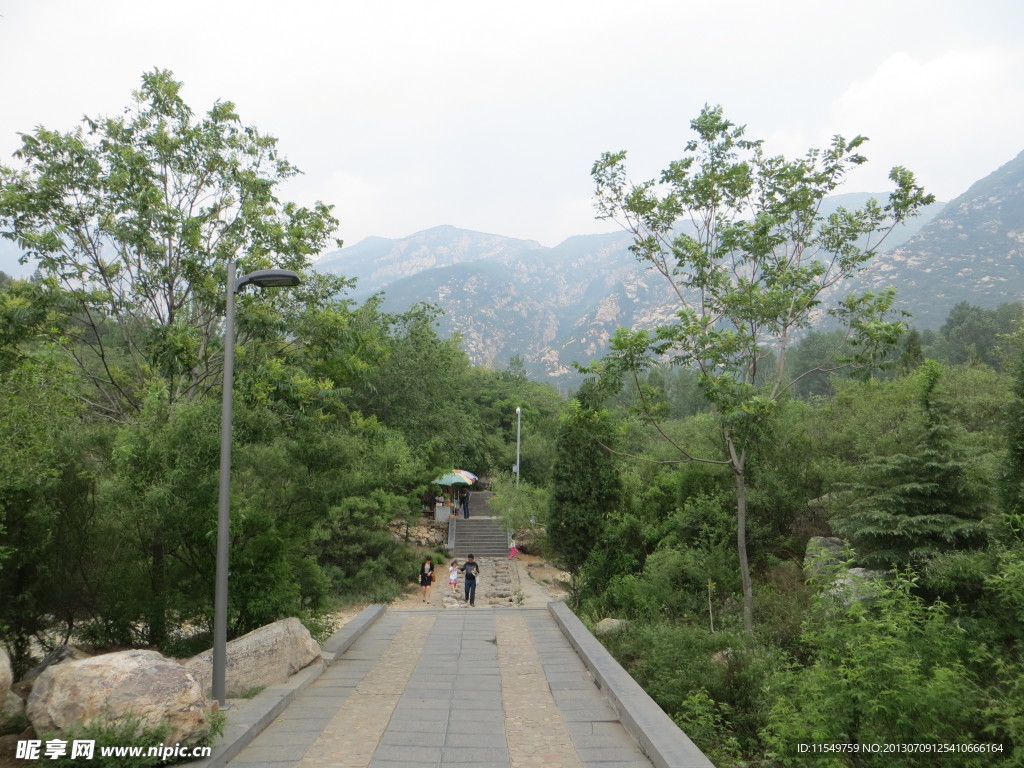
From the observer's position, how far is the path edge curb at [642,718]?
6.20m

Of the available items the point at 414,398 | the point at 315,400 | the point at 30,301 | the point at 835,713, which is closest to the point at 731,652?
the point at 835,713

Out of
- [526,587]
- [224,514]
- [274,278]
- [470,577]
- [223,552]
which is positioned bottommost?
[526,587]

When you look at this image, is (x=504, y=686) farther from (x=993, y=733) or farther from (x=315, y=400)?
→ (x=993, y=733)

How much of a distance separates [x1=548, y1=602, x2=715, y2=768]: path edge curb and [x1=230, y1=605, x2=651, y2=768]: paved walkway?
0.46ft

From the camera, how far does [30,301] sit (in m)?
9.91

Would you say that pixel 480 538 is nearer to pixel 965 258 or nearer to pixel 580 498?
pixel 580 498

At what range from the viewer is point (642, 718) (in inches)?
287

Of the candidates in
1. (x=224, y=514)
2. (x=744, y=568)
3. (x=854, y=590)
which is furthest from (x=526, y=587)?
(x=224, y=514)

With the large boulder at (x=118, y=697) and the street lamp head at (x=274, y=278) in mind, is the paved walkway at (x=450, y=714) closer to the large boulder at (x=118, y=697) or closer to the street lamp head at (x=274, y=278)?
the large boulder at (x=118, y=697)

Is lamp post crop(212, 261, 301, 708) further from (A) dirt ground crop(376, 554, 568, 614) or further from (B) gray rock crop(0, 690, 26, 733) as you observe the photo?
(A) dirt ground crop(376, 554, 568, 614)

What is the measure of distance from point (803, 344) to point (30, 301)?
63796mm

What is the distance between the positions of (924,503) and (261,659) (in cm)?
1100

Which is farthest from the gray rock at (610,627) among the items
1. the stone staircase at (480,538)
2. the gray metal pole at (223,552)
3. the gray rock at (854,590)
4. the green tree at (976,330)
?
the green tree at (976,330)

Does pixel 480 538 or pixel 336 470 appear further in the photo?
pixel 480 538
